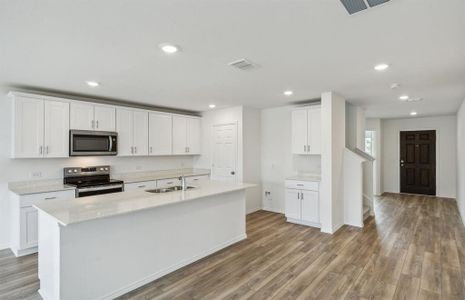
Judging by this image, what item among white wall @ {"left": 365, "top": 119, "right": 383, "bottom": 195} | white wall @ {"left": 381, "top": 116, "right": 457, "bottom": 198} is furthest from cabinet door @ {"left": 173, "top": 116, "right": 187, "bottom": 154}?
white wall @ {"left": 381, "top": 116, "right": 457, "bottom": 198}

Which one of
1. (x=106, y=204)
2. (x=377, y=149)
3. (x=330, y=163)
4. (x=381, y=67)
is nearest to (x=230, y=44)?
(x=381, y=67)

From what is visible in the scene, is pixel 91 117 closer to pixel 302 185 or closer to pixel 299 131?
pixel 299 131

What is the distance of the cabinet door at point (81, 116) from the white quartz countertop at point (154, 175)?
116 centimetres

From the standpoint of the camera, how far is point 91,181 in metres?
4.50

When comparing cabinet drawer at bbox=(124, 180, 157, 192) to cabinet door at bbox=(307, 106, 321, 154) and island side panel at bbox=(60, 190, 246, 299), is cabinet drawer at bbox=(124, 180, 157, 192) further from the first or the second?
cabinet door at bbox=(307, 106, 321, 154)

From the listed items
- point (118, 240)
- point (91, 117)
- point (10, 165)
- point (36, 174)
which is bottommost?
point (118, 240)

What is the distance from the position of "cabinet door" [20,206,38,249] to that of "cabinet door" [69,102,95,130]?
1.45 metres

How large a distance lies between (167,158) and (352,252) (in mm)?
4317

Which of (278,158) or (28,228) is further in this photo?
(278,158)

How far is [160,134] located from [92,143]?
1.46 meters

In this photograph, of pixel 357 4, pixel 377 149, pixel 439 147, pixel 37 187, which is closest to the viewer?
pixel 357 4

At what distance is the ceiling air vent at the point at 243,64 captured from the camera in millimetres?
2781

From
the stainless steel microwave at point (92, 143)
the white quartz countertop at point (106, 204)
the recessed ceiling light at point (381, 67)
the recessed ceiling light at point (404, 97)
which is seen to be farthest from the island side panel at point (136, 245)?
the recessed ceiling light at point (404, 97)

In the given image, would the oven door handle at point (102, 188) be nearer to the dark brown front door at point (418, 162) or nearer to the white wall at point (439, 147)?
the white wall at point (439, 147)
